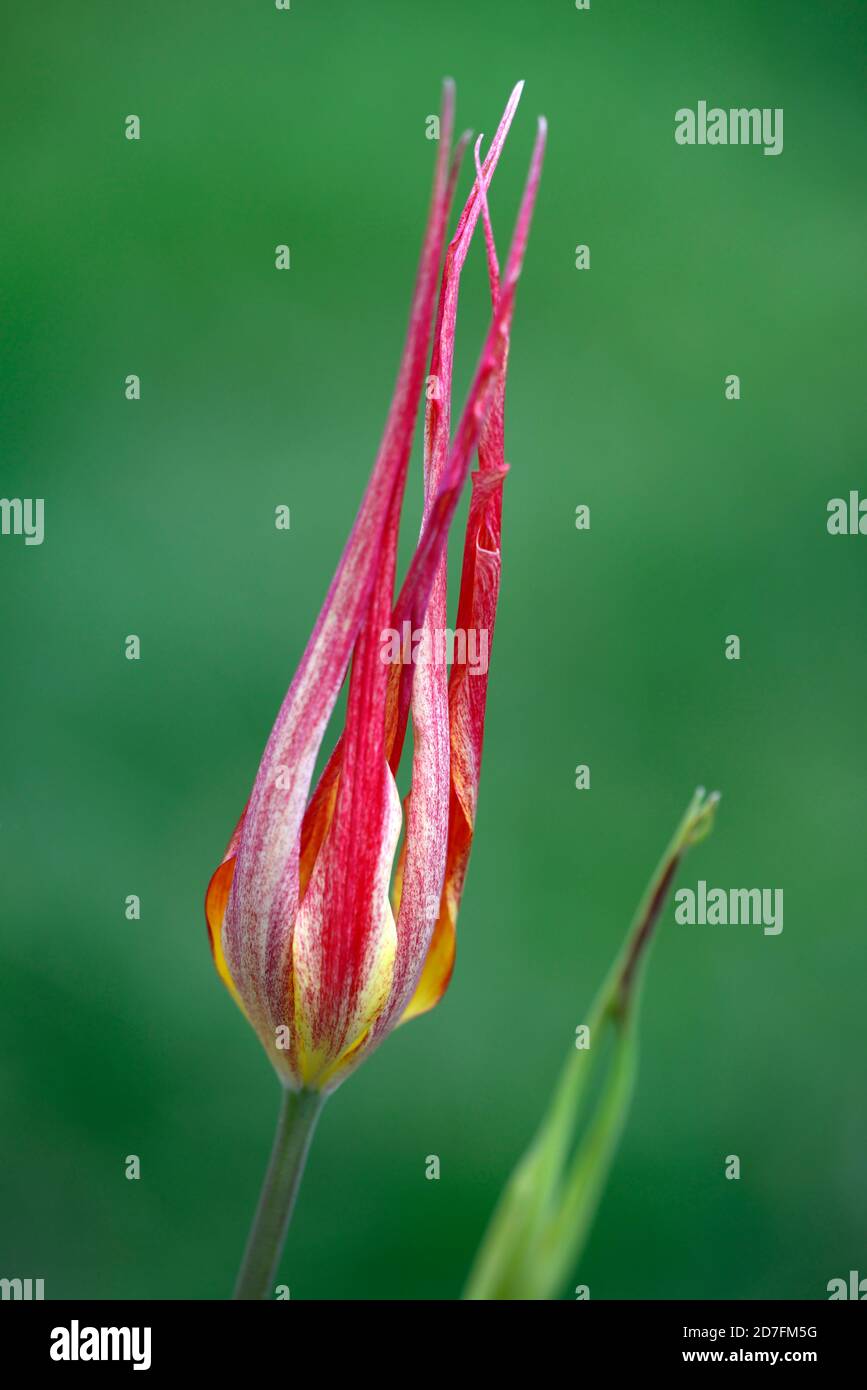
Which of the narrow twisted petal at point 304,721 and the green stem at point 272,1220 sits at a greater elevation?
the narrow twisted petal at point 304,721

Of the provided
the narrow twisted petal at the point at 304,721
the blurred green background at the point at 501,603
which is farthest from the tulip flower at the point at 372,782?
the blurred green background at the point at 501,603

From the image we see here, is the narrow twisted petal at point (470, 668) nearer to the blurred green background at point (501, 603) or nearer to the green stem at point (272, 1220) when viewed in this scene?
the green stem at point (272, 1220)

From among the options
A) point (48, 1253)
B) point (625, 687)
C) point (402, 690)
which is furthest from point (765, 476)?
point (402, 690)

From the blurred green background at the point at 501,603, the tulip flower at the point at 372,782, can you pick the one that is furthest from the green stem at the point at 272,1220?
the blurred green background at the point at 501,603

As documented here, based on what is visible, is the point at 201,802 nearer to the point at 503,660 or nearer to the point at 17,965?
the point at 17,965

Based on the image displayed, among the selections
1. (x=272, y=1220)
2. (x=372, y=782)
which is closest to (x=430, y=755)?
(x=372, y=782)

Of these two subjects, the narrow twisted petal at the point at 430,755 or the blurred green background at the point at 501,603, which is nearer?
the narrow twisted petal at the point at 430,755

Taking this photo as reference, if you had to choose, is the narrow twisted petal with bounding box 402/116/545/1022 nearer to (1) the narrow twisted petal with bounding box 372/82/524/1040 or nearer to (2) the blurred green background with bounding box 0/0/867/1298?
(1) the narrow twisted petal with bounding box 372/82/524/1040
